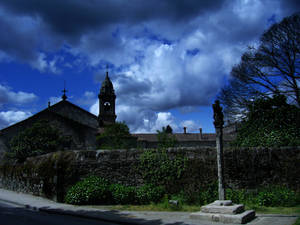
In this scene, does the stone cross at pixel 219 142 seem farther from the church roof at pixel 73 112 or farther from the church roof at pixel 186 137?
the church roof at pixel 186 137

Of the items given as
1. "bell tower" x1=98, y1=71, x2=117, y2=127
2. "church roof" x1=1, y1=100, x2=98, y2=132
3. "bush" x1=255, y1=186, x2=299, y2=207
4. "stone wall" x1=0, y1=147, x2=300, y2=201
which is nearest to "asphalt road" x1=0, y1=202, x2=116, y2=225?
"stone wall" x1=0, y1=147, x2=300, y2=201

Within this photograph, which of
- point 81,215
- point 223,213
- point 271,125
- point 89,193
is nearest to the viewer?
point 223,213

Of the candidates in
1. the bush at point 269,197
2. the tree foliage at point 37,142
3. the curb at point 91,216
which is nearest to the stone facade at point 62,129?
the tree foliage at point 37,142

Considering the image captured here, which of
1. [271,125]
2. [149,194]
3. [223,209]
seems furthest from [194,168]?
[271,125]

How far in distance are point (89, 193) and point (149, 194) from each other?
2.39 metres

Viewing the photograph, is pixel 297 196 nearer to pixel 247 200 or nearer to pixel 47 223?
pixel 247 200

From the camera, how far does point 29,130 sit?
1030 inches

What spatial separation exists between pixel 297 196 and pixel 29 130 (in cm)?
2303

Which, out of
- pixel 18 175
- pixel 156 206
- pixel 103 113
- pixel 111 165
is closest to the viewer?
pixel 156 206

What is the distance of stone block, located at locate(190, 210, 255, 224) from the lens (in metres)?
7.46

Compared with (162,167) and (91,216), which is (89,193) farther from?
(162,167)

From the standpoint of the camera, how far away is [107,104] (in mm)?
47656

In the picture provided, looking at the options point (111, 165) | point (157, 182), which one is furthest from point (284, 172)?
point (111, 165)

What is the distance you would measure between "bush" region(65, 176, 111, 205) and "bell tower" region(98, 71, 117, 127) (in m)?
34.0
